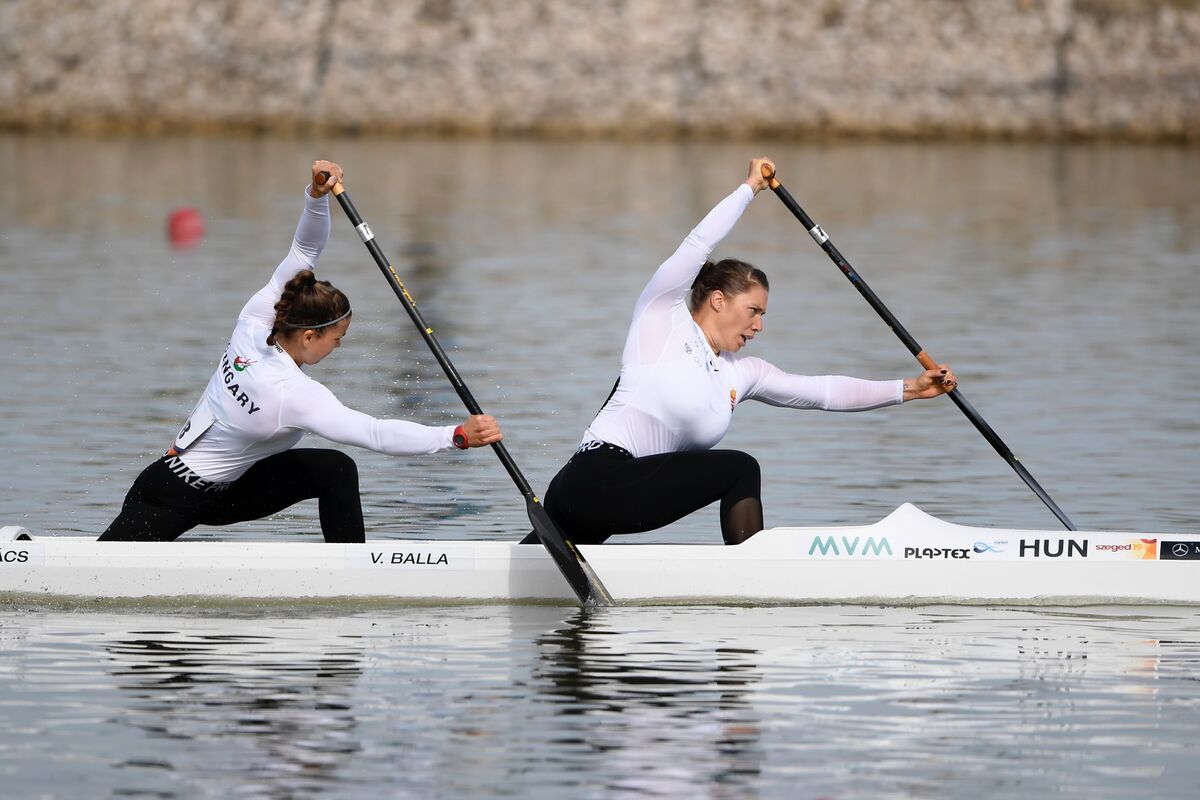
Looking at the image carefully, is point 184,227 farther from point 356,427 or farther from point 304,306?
point 356,427

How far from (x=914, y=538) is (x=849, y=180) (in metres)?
25.2

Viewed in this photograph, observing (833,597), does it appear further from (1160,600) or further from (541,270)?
(541,270)

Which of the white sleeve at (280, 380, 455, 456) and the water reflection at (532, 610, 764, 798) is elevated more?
the white sleeve at (280, 380, 455, 456)

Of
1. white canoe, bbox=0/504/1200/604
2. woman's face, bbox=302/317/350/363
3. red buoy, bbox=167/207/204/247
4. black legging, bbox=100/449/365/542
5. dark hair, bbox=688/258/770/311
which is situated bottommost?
white canoe, bbox=0/504/1200/604

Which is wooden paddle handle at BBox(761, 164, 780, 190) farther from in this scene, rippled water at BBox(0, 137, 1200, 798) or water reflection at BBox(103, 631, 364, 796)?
water reflection at BBox(103, 631, 364, 796)

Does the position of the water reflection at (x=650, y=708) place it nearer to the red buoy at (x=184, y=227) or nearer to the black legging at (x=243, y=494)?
the black legging at (x=243, y=494)

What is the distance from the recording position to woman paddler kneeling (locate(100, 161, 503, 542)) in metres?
9.25

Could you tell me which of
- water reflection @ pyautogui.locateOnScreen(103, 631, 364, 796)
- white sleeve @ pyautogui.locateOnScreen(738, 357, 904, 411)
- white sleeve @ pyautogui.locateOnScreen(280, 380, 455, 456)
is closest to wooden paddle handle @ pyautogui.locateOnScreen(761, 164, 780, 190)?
white sleeve @ pyautogui.locateOnScreen(738, 357, 904, 411)

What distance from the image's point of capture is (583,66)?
145 ft

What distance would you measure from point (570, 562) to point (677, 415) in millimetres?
723

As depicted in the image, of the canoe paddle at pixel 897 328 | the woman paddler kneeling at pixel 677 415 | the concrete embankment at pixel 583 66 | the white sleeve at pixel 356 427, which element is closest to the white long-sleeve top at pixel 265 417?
the white sleeve at pixel 356 427

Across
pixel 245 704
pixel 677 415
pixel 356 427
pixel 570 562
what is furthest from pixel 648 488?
pixel 245 704

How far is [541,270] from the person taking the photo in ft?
77.6

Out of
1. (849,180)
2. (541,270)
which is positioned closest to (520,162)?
(849,180)
